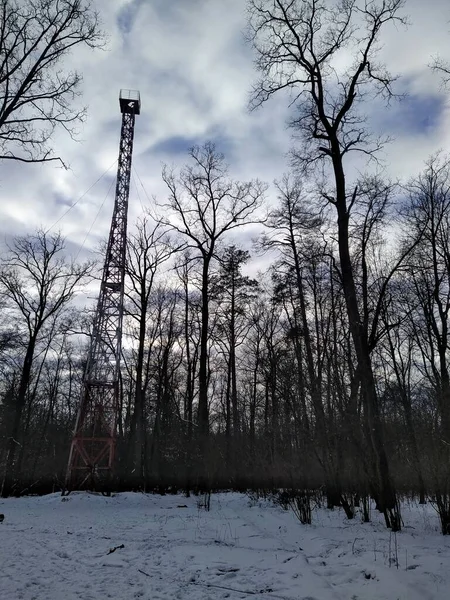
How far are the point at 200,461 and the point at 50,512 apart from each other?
6893mm

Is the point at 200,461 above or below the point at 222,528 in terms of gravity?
above

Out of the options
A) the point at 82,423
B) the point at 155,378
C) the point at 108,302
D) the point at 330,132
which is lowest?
the point at 82,423

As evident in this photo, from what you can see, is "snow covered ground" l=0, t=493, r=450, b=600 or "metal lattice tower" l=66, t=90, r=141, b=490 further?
"metal lattice tower" l=66, t=90, r=141, b=490

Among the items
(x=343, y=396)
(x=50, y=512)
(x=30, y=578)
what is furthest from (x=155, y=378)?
(x=30, y=578)

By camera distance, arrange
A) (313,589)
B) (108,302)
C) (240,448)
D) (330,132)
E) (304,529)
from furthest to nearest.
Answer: (240,448)
(108,302)
(330,132)
(304,529)
(313,589)

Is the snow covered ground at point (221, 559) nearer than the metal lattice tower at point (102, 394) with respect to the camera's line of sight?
Yes

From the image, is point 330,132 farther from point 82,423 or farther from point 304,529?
point 82,423

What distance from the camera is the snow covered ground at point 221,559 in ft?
14.7

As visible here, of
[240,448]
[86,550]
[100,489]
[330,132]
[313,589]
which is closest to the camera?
[313,589]

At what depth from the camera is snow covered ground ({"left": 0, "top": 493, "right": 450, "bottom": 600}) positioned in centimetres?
447

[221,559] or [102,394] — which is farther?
[102,394]

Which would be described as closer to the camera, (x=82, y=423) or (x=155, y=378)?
(x=82, y=423)

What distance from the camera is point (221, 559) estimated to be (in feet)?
19.9

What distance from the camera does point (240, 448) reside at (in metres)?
25.6
